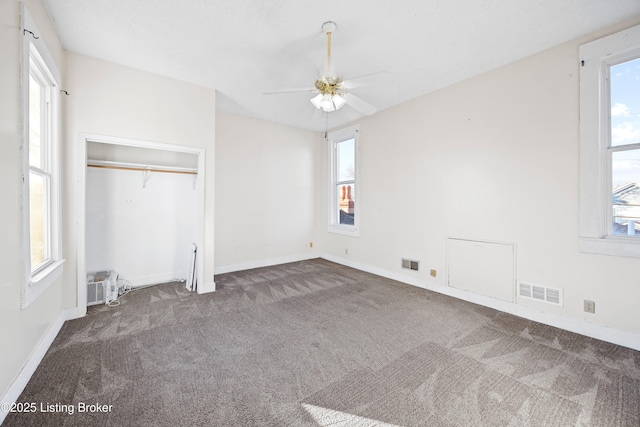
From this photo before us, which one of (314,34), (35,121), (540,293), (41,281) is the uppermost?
(314,34)

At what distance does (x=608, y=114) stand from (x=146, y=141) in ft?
15.9

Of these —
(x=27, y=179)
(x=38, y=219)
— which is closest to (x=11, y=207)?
(x=27, y=179)

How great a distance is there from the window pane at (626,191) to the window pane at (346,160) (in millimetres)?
3407

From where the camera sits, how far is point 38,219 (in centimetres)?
236

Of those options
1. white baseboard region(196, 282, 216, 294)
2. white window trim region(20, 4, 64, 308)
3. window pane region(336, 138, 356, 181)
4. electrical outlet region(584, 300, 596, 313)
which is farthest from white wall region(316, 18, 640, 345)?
white window trim region(20, 4, 64, 308)

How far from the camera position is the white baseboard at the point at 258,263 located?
4605 mm

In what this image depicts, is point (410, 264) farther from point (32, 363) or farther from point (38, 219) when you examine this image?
point (38, 219)

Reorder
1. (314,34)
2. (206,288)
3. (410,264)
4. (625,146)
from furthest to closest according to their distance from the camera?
(410,264)
(206,288)
(314,34)
(625,146)

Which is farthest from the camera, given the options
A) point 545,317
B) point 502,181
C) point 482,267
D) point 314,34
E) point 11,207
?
point 482,267

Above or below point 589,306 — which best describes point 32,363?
below

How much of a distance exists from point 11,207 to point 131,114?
189 centimetres

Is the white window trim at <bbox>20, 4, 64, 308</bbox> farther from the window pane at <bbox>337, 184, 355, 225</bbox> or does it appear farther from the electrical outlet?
the electrical outlet

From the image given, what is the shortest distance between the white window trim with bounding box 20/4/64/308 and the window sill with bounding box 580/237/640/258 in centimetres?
455

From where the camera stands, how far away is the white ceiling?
2.14 m
